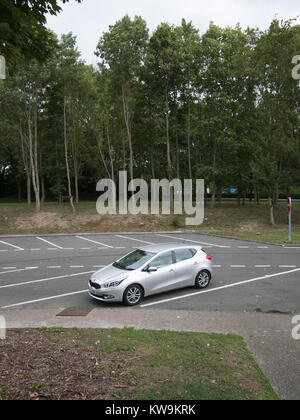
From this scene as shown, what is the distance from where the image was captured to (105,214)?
101 feet

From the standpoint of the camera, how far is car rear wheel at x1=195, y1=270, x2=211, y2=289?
10727 millimetres

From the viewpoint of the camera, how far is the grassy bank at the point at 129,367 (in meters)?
4.65

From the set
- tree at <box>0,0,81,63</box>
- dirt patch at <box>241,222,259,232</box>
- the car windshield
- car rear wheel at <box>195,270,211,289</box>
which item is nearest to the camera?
tree at <box>0,0,81,63</box>

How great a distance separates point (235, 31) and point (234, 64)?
4261 mm

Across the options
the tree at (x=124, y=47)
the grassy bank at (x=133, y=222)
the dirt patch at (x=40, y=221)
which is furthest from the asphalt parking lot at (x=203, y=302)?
the tree at (x=124, y=47)

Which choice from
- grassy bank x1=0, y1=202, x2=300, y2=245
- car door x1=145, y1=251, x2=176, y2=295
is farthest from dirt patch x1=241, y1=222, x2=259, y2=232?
car door x1=145, y1=251, x2=176, y2=295

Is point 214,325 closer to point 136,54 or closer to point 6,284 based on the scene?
point 6,284

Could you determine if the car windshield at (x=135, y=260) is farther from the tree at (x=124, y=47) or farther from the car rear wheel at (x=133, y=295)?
the tree at (x=124, y=47)

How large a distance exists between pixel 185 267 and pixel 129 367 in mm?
5255

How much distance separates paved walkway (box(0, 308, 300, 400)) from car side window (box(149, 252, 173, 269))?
1602 mm

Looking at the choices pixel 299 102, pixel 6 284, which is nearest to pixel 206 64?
pixel 299 102

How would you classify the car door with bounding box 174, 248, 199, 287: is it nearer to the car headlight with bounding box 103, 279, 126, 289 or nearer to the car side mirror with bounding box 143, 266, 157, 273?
the car side mirror with bounding box 143, 266, 157, 273

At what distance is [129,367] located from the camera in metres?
5.39

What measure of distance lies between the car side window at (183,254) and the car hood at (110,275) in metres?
→ 1.91
